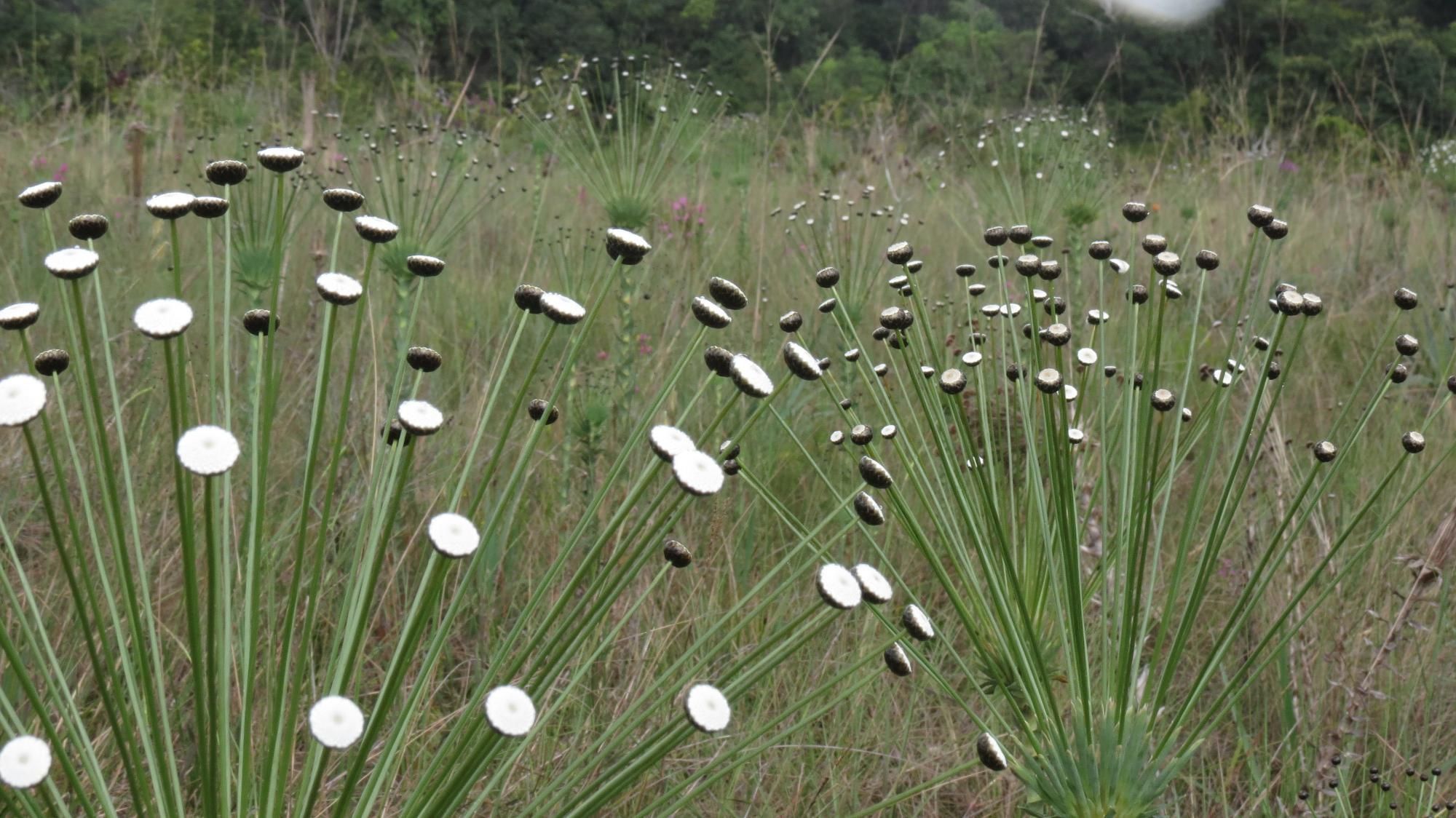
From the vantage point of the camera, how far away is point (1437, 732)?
1.83 meters

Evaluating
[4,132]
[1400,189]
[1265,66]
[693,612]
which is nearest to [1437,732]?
[693,612]

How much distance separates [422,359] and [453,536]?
342mm

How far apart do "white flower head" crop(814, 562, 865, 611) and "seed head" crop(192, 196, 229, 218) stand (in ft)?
2.15

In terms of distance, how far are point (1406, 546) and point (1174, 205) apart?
195 inches

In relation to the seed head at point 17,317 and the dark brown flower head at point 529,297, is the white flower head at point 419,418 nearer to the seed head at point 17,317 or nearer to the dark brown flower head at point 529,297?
the dark brown flower head at point 529,297

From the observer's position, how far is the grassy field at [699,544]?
0.99m

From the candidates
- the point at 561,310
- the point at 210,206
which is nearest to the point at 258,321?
the point at 210,206

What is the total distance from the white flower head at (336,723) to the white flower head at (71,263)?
1.33 feet

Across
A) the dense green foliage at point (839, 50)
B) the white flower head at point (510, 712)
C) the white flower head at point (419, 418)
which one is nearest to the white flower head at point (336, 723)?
the white flower head at point (510, 712)

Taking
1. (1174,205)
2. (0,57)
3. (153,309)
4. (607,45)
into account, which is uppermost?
(153,309)

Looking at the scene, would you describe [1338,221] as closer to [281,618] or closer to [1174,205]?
[1174,205]

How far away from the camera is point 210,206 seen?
1.02 m

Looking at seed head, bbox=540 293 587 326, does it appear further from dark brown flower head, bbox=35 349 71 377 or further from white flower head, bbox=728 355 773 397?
dark brown flower head, bbox=35 349 71 377

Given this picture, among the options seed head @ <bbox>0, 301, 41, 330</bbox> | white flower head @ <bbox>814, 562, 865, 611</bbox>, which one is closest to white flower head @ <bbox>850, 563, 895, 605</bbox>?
white flower head @ <bbox>814, 562, 865, 611</bbox>
